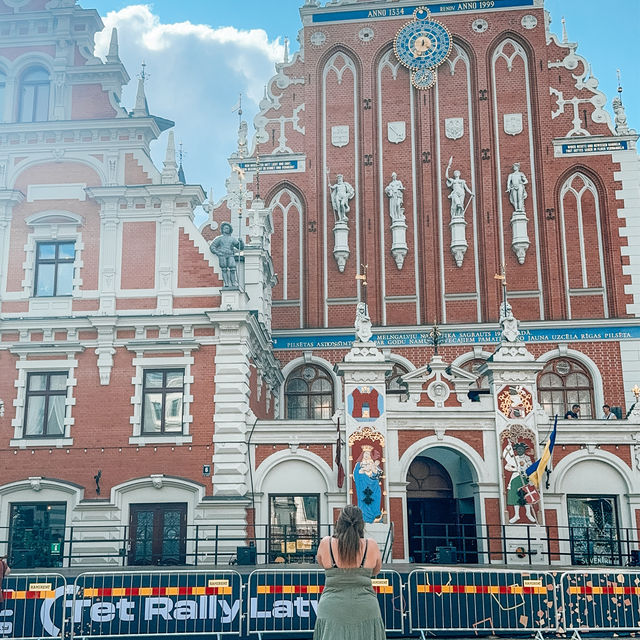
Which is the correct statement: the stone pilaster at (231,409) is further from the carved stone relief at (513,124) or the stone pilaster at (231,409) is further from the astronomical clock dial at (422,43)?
the astronomical clock dial at (422,43)

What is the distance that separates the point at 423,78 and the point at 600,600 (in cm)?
2408

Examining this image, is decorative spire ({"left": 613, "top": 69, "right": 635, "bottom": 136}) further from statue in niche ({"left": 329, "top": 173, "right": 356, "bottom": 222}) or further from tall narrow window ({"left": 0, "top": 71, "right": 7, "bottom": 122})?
tall narrow window ({"left": 0, "top": 71, "right": 7, "bottom": 122})

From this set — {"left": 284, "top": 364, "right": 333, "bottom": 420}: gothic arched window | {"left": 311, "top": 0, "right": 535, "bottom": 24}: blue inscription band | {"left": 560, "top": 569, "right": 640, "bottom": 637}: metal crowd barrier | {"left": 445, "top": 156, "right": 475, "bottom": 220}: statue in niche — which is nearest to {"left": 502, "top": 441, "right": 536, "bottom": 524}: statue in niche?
{"left": 560, "top": 569, "right": 640, "bottom": 637}: metal crowd barrier

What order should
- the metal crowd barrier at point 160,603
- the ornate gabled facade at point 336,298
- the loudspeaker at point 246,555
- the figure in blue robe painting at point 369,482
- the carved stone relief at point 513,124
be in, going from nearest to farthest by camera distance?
the metal crowd barrier at point 160,603 → the loudspeaker at point 246,555 → the figure in blue robe painting at point 369,482 → the ornate gabled facade at point 336,298 → the carved stone relief at point 513,124

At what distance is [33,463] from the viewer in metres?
24.2

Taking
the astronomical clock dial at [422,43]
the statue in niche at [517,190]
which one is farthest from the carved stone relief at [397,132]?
the statue in niche at [517,190]

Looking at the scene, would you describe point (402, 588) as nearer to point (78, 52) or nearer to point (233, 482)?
point (233, 482)

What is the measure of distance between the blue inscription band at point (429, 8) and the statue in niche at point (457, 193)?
22.6 feet

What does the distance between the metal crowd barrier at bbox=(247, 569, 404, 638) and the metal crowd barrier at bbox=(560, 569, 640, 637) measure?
9.64ft

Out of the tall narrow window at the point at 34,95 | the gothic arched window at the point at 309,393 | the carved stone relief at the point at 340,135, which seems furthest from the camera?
the carved stone relief at the point at 340,135

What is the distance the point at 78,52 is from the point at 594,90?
19096 millimetres

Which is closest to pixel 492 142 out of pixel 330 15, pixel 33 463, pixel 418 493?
pixel 330 15

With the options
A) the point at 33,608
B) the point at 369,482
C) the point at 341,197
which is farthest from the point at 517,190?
the point at 33,608

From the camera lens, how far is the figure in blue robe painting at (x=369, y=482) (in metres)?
23.5
